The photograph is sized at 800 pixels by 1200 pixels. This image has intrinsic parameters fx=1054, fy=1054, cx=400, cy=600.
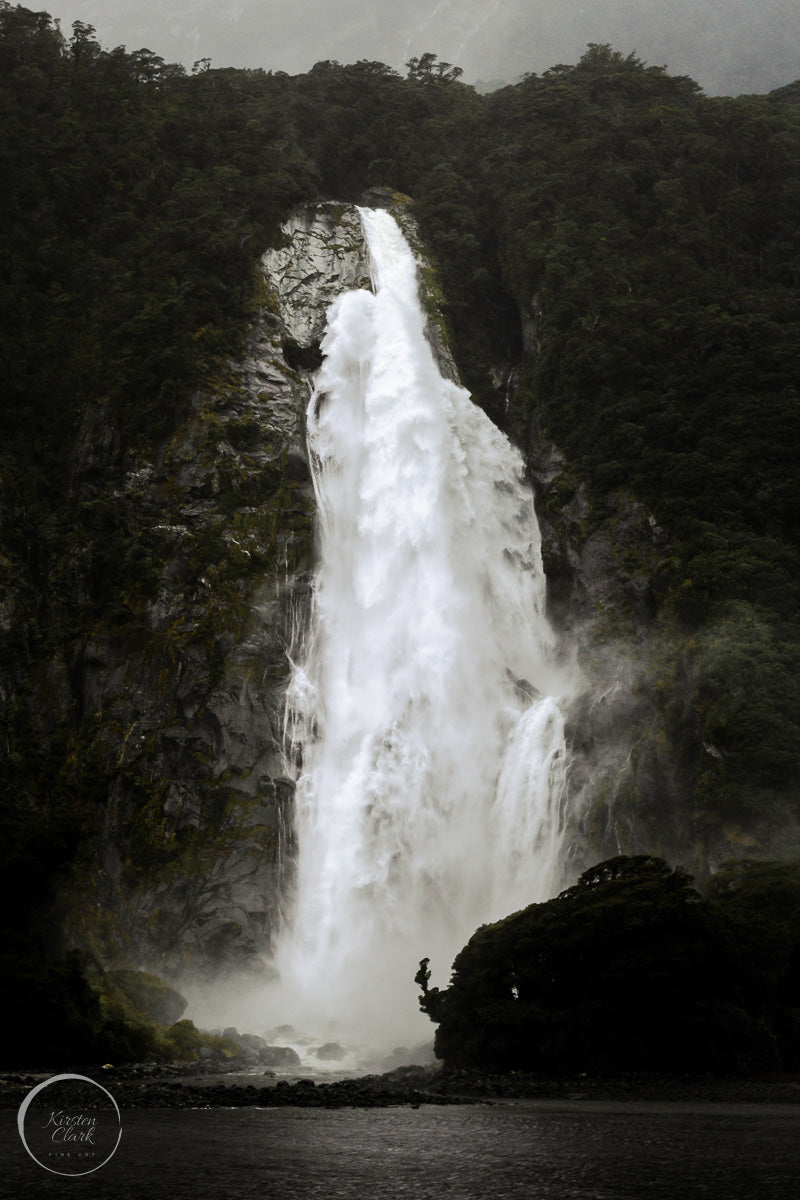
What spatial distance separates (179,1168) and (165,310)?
123 ft

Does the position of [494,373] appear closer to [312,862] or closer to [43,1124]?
[312,862]

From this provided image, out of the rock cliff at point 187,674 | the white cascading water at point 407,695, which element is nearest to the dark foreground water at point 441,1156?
the white cascading water at point 407,695

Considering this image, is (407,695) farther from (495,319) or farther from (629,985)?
(495,319)

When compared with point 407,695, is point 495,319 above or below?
above

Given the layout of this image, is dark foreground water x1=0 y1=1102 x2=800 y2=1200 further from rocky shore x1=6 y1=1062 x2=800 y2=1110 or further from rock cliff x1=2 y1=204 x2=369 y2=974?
rock cliff x1=2 y1=204 x2=369 y2=974

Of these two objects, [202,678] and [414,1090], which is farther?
[202,678]

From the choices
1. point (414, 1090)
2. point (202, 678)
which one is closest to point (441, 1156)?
point (414, 1090)

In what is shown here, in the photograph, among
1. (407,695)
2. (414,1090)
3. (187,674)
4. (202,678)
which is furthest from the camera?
(407,695)

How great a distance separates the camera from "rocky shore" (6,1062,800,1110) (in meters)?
14.9

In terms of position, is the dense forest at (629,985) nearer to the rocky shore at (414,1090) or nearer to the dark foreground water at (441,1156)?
the rocky shore at (414,1090)

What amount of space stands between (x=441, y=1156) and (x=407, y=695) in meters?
25.4

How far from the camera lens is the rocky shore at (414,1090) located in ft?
48.8

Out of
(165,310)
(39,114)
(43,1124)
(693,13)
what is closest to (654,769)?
(43,1124)

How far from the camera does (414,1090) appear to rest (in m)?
16.9
